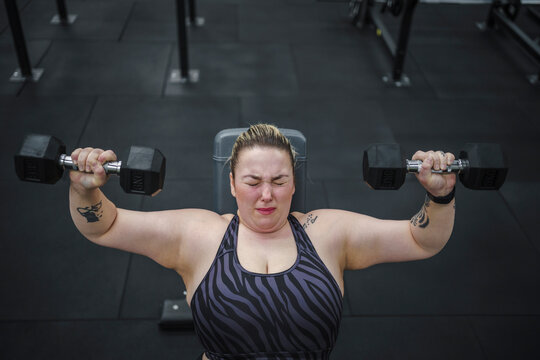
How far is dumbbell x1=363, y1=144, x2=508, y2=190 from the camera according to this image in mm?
1509

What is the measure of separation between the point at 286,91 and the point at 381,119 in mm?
859

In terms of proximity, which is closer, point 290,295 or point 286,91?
point 290,295

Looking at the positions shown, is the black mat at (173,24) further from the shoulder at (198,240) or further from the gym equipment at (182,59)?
the shoulder at (198,240)

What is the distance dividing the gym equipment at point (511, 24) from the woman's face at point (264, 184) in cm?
390

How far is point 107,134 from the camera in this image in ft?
12.1

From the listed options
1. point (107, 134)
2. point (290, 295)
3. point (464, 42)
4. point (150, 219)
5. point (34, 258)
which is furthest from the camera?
point (464, 42)

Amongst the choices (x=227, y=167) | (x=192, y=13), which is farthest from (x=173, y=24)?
(x=227, y=167)

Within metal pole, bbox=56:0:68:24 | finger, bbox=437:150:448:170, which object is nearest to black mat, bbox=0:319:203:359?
finger, bbox=437:150:448:170

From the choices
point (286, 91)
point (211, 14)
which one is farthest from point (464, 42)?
point (211, 14)

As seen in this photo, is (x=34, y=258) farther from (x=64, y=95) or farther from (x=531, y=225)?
(x=531, y=225)

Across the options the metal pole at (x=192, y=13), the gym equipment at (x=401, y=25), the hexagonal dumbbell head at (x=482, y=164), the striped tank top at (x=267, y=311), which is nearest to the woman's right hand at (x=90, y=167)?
the striped tank top at (x=267, y=311)

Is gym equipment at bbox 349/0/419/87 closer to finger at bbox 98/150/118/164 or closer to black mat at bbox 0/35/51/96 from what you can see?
black mat at bbox 0/35/51/96

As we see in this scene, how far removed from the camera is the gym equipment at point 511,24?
4676 millimetres

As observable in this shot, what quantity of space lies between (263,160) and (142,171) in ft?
1.30
